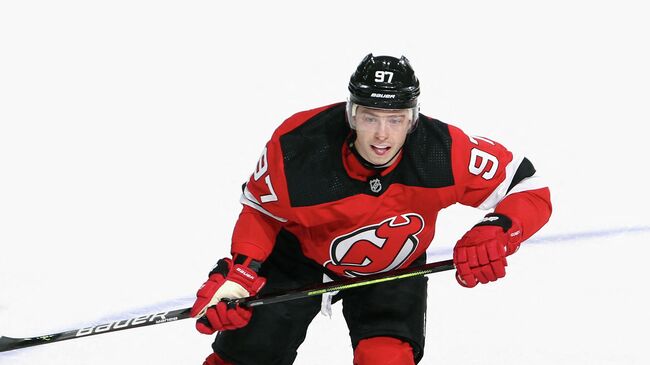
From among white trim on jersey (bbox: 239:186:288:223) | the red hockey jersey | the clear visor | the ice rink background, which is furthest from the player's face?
white trim on jersey (bbox: 239:186:288:223)

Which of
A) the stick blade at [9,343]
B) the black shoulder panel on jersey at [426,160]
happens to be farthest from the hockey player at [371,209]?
the stick blade at [9,343]

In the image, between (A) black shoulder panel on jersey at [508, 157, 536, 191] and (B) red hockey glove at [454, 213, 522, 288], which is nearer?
(B) red hockey glove at [454, 213, 522, 288]

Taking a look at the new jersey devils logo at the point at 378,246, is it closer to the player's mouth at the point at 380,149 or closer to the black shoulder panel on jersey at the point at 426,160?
the black shoulder panel on jersey at the point at 426,160

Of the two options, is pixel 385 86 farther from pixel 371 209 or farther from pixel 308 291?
pixel 308 291

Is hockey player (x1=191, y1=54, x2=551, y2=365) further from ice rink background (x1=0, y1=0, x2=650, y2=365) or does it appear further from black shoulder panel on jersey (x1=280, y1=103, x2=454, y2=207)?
ice rink background (x1=0, y1=0, x2=650, y2=365)

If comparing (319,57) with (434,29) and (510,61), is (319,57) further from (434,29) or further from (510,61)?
(510,61)

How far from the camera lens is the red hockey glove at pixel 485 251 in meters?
2.89

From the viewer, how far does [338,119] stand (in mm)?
3104

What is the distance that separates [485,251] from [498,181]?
0.28 metres

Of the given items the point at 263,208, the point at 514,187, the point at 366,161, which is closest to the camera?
the point at 366,161

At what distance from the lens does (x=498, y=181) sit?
3066mm

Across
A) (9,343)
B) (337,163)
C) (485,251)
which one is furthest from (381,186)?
(9,343)

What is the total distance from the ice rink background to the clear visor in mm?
194

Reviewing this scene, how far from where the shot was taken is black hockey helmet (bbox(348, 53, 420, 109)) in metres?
2.82
